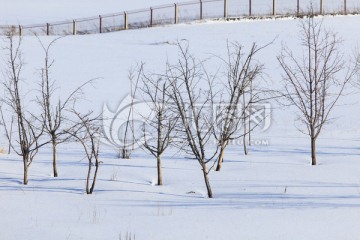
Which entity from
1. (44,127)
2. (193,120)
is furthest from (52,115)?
(193,120)

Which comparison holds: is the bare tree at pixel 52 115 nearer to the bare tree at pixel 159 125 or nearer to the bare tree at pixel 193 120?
the bare tree at pixel 159 125

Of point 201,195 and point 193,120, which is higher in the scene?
point 193,120

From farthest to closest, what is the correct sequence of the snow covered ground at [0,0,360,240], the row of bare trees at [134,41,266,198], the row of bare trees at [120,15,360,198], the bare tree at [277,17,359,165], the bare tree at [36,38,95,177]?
the bare tree at [277,17,359,165] → the bare tree at [36,38,95,177] → the row of bare trees at [120,15,360,198] → the row of bare trees at [134,41,266,198] → the snow covered ground at [0,0,360,240]

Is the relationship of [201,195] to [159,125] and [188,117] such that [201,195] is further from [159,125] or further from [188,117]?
[159,125]

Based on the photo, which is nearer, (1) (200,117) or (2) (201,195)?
(2) (201,195)

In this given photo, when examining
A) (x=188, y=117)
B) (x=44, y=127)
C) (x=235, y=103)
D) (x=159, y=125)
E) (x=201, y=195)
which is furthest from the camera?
(x=235, y=103)

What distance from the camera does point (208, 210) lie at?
8.34 m

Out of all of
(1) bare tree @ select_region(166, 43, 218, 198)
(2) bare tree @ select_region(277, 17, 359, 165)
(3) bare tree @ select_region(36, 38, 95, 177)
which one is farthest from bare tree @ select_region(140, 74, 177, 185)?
(2) bare tree @ select_region(277, 17, 359, 165)

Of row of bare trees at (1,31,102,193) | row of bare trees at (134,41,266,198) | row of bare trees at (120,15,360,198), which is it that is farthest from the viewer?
row of bare trees at (1,31,102,193)

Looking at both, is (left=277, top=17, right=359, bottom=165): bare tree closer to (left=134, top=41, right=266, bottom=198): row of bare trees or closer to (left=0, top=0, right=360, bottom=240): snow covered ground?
(left=0, top=0, right=360, bottom=240): snow covered ground

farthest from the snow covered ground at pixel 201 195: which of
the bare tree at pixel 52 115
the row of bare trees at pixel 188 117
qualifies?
the bare tree at pixel 52 115

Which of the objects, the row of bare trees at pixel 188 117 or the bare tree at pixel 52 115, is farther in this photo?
the bare tree at pixel 52 115

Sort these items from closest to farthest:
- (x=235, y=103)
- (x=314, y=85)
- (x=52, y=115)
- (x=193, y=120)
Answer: (x=235, y=103) < (x=52, y=115) < (x=193, y=120) < (x=314, y=85)

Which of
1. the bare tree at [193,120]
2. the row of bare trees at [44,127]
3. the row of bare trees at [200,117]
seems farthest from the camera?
the row of bare trees at [44,127]
